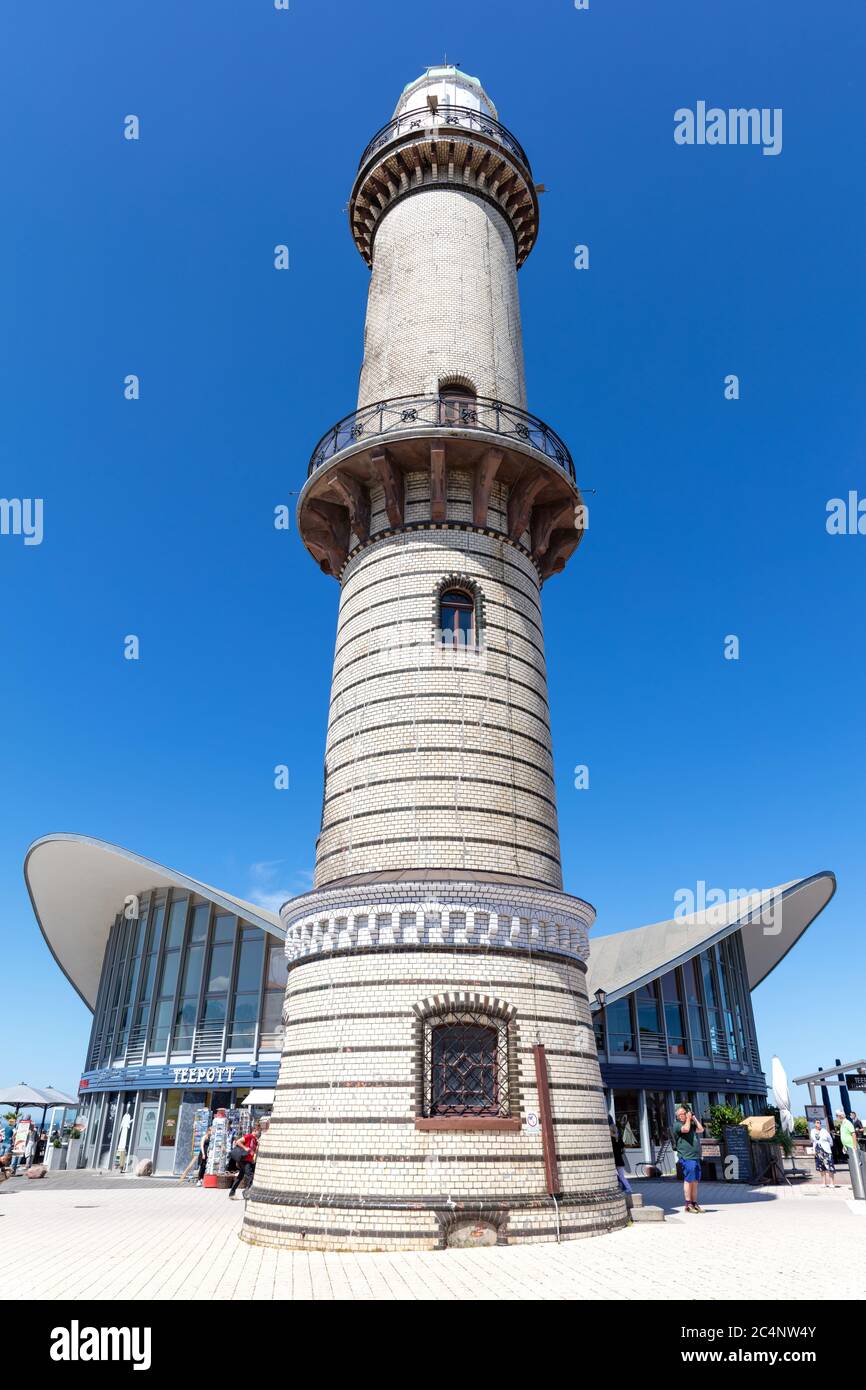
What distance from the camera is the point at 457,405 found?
15664mm

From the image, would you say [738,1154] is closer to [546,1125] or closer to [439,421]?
[546,1125]

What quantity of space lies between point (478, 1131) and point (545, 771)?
5935 mm

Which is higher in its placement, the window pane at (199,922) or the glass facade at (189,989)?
the window pane at (199,922)

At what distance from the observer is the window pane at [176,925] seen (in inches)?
1224

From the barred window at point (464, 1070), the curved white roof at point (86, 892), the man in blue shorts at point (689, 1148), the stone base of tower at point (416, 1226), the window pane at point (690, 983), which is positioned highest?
the curved white roof at point (86, 892)

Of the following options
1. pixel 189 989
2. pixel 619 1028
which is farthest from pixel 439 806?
pixel 189 989

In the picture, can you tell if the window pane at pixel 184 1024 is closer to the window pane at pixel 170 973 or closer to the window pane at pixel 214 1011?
the window pane at pixel 214 1011

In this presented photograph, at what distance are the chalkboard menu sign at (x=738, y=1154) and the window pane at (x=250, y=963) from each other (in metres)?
15.8

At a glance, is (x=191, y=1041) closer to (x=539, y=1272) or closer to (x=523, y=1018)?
(x=523, y=1018)

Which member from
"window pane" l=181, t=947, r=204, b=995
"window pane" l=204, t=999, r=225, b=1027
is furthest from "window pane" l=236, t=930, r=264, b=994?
"window pane" l=181, t=947, r=204, b=995

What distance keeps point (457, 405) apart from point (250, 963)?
844 inches

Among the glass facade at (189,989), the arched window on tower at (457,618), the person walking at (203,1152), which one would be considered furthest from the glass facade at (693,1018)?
the arched window on tower at (457,618)

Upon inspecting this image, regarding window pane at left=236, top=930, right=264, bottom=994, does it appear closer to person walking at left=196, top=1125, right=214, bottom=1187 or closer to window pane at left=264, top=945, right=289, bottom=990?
window pane at left=264, top=945, right=289, bottom=990
